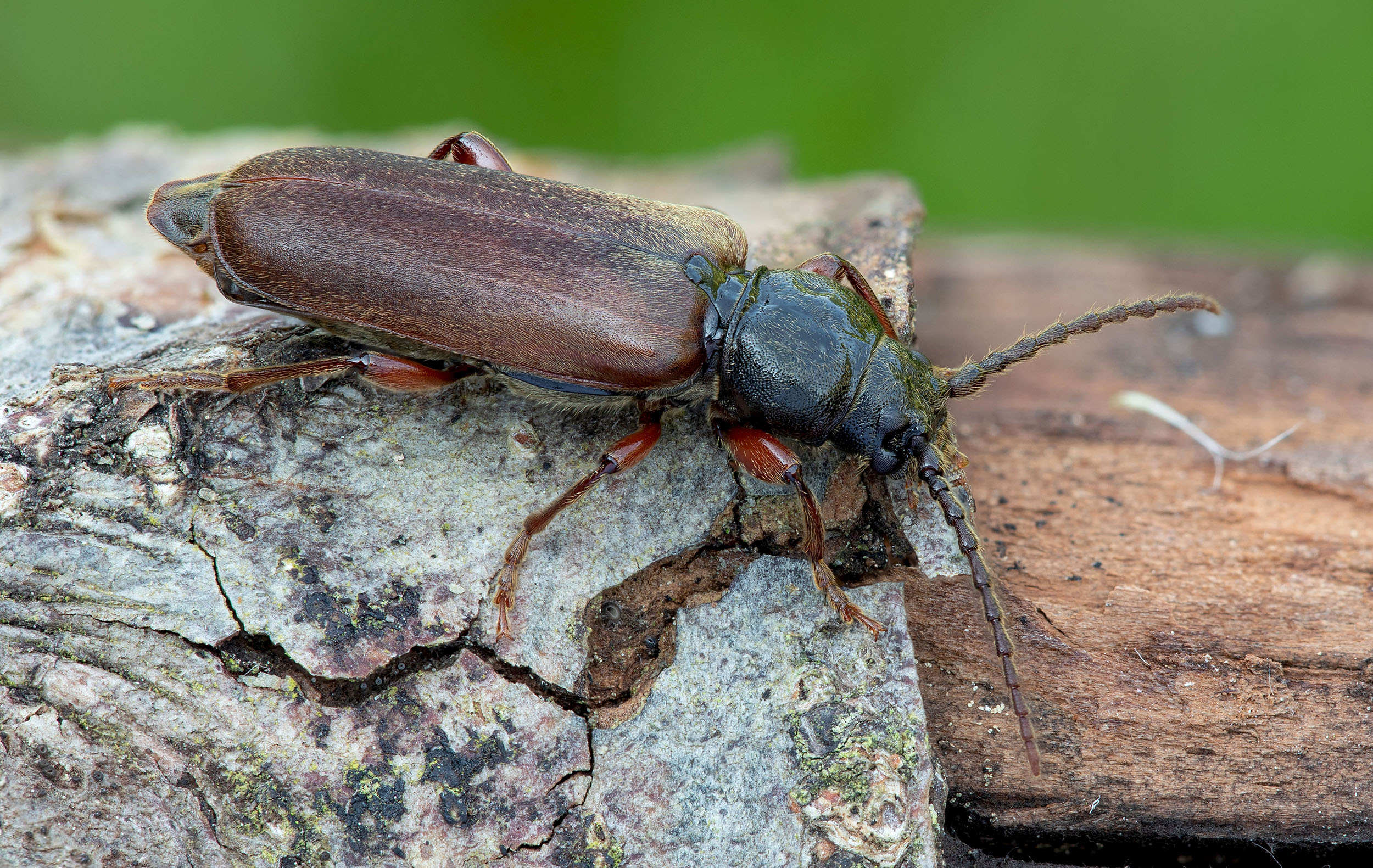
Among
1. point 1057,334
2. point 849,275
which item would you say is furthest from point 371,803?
point 1057,334

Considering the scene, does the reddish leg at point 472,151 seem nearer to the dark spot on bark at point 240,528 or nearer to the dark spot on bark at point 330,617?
the dark spot on bark at point 240,528

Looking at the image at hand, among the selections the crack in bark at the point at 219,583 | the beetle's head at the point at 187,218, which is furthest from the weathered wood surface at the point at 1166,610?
the beetle's head at the point at 187,218

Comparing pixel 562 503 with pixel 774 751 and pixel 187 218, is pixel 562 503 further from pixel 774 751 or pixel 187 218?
pixel 187 218

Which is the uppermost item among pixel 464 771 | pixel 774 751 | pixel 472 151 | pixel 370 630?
pixel 472 151

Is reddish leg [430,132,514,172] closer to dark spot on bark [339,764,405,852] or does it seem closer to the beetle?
the beetle

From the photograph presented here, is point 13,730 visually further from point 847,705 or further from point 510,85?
point 510,85

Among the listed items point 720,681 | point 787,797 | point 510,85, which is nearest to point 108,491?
point 720,681

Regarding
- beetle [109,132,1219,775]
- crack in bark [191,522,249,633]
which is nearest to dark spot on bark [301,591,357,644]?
crack in bark [191,522,249,633]
